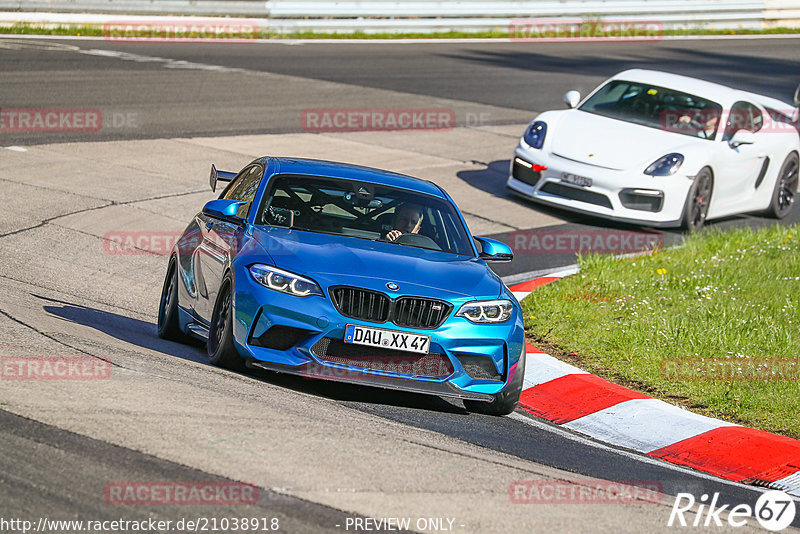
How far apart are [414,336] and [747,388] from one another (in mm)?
2684

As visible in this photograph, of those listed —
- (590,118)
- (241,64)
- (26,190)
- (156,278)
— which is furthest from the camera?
(241,64)

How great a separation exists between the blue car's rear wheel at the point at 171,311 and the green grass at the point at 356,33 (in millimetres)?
18213

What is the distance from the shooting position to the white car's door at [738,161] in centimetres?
1485

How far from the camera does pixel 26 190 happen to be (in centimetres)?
1299

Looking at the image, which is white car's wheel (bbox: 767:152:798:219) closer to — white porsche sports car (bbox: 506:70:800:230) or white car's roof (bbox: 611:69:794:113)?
white porsche sports car (bbox: 506:70:800:230)

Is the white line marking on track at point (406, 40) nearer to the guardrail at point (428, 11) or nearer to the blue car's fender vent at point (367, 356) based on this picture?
the guardrail at point (428, 11)

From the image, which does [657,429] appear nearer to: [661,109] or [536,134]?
[536,134]

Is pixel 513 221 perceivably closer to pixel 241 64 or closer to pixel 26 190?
pixel 26 190

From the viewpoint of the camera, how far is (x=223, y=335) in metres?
7.09

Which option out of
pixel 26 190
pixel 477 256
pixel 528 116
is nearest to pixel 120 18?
pixel 528 116

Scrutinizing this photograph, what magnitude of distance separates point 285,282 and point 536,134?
28.8 ft

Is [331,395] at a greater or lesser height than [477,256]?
lesser

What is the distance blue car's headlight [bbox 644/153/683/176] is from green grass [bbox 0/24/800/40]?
625 inches

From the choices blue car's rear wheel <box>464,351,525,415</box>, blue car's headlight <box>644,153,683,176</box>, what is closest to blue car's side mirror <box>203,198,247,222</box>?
blue car's rear wheel <box>464,351,525,415</box>
